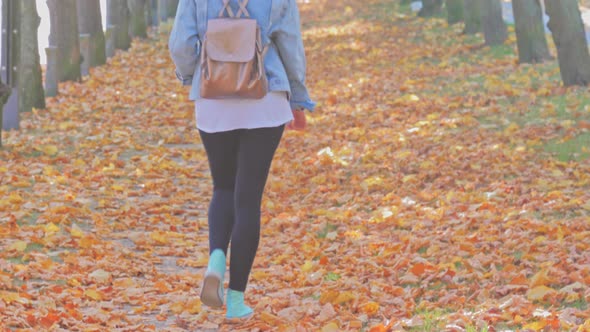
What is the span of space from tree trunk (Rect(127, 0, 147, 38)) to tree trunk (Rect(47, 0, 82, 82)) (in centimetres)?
1055

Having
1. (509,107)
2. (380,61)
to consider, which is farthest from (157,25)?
(509,107)

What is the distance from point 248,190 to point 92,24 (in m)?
16.9

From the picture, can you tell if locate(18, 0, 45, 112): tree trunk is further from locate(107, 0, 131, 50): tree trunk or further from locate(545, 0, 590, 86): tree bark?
locate(107, 0, 131, 50): tree trunk

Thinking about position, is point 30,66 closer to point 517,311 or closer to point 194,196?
point 194,196

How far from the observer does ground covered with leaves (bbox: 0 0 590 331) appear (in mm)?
5625

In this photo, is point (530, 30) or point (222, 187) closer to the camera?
point (222, 187)

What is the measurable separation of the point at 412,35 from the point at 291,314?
21.9 m

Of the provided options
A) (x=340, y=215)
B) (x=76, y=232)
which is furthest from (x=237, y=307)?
(x=340, y=215)

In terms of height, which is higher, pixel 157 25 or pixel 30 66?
pixel 30 66

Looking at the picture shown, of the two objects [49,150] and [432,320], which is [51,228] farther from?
[49,150]

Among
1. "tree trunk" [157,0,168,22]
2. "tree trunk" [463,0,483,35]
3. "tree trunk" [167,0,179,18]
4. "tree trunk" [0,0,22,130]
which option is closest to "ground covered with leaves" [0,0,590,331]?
"tree trunk" [0,0,22,130]

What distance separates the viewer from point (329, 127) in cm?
1412

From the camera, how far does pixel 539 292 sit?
17.8 ft

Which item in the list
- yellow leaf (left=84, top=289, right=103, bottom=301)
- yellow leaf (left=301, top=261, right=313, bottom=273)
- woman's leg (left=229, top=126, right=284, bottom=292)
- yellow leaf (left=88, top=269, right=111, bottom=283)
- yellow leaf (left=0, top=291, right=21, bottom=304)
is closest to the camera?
woman's leg (left=229, top=126, right=284, bottom=292)
